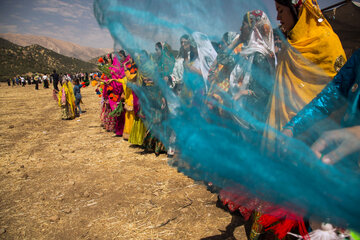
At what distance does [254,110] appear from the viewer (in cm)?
120

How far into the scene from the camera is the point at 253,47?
146 centimetres

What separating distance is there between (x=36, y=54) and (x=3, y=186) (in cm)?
7651

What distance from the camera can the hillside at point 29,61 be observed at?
4756 centimetres

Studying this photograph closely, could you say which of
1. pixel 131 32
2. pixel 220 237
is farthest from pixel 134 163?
pixel 131 32

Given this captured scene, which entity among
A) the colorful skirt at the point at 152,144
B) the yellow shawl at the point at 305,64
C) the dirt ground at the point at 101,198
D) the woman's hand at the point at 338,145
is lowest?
the dirt ground at the point at 101,198

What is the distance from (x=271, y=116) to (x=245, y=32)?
0.55m

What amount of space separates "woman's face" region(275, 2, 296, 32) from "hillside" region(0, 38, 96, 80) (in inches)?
1876

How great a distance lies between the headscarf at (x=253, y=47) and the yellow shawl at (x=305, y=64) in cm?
16

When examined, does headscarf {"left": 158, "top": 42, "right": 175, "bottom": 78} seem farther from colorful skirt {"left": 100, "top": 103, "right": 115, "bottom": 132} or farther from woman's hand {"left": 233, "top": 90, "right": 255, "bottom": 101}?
colorful skirt {"left": 100, "top": 103, "right": 115, "bottom": 132}

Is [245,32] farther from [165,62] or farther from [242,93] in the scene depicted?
[165,62]

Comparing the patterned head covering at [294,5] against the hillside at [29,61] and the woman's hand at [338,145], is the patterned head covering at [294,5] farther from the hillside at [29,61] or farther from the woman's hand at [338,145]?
the hillside at [29,61]

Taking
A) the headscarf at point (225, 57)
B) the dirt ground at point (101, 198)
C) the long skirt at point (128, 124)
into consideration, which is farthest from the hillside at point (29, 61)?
the headscarf at point (225, 57)

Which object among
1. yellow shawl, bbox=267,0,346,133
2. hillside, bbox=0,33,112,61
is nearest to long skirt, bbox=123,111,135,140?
yellow shawl, bbox=267,0,346,133

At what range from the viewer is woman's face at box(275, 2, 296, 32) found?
1.74 metres
